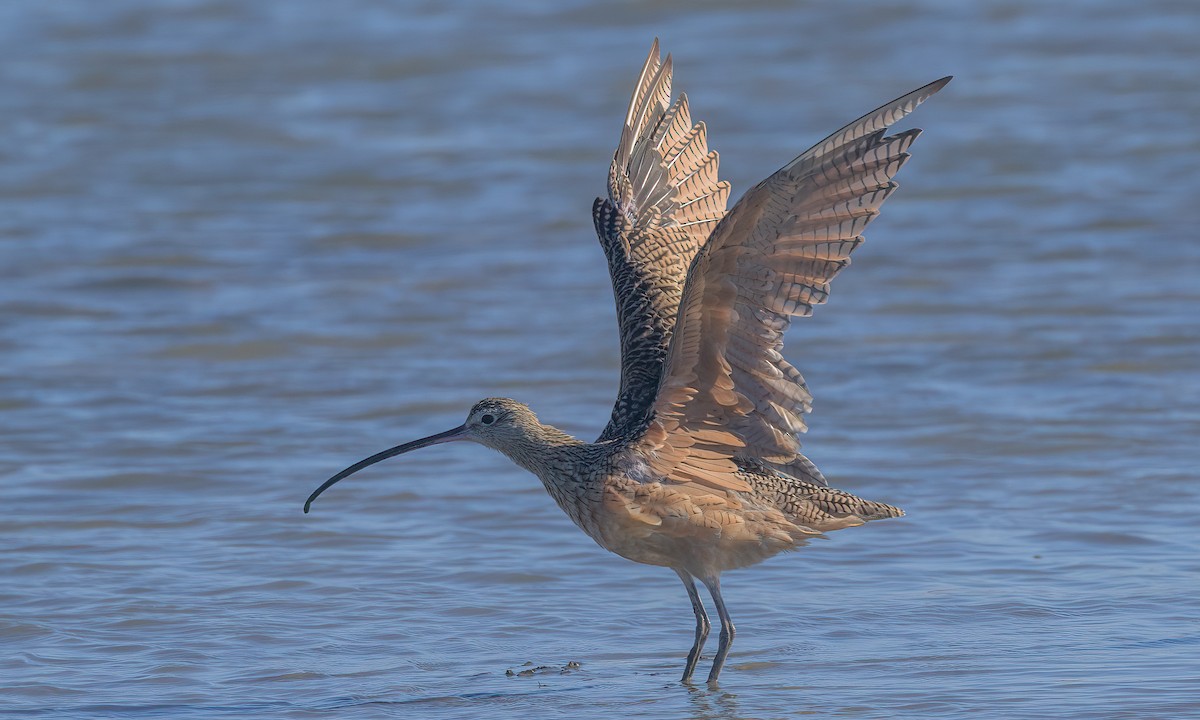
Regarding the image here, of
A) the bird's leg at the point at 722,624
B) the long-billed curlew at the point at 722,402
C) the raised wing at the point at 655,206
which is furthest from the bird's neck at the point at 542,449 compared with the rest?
the bird's leg at the point at 722,624

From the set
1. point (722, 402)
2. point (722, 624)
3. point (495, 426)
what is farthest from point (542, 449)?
point (722, 624)

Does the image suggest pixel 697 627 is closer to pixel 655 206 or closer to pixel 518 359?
pixel 655 206

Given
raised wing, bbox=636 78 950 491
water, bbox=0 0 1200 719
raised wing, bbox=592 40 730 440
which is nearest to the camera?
raised wing, bbox=636 78 950 491

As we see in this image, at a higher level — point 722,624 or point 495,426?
point 495,426

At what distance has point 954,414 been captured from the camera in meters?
7.34

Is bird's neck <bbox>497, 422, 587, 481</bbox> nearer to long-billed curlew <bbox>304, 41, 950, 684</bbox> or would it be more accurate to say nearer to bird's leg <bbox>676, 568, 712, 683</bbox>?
long-billed curlew <bbox>304, 41, 950, 684</bbox>

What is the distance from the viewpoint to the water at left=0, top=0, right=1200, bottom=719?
4.98 metres

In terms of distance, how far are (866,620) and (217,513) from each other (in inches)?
93.3

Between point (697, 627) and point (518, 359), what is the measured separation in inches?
137

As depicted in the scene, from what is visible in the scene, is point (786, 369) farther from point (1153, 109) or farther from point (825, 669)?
point (1153, 109)

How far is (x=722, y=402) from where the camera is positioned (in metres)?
4.79

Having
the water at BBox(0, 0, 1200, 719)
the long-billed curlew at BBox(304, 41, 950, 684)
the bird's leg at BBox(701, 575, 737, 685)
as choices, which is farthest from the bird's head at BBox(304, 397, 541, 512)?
the bird's leg at BBox(701, 575, 737, 685)

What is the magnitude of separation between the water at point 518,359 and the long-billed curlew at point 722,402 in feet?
A: 1.19

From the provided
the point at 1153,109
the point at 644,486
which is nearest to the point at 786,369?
the point at 644,486
